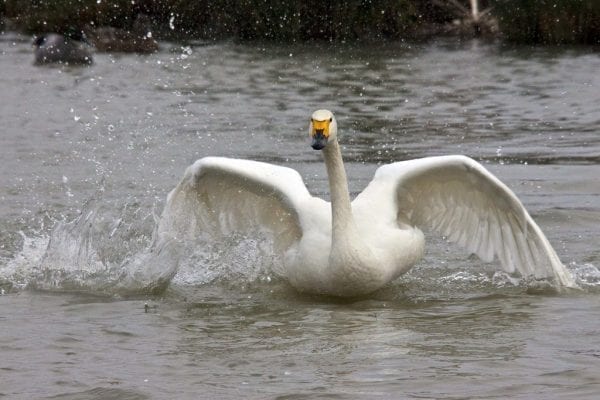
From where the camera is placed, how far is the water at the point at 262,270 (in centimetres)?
643

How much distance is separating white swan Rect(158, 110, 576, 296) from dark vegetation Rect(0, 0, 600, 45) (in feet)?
59.4

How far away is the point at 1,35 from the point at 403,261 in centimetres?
2557

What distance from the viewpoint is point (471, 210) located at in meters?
8.73

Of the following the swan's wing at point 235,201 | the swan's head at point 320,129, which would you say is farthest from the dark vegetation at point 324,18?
the swan's head at point 320,129

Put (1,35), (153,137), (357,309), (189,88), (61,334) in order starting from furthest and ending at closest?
(1,35) → (189,88) → (153,137) → (357,309) → (61,334)

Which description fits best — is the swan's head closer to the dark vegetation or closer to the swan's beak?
the swan's beak

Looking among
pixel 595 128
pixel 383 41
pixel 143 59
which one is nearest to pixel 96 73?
pixel 143 59

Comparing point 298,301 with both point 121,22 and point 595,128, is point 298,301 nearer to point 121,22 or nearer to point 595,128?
point 595,128

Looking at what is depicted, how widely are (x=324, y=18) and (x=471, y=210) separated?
844 inches

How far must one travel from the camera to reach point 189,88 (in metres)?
20.8

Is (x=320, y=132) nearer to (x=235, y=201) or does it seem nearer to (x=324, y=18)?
(x=235, y=201)

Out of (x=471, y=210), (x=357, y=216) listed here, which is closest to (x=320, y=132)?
(x=357, y=216)

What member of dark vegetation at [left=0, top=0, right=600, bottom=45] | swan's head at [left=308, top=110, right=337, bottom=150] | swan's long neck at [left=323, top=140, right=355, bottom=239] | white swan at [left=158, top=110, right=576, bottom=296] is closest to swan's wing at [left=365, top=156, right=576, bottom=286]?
white swan at [left=158, top=110, right=576, bottom=296]

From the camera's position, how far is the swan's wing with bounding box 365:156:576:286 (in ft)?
27.1
